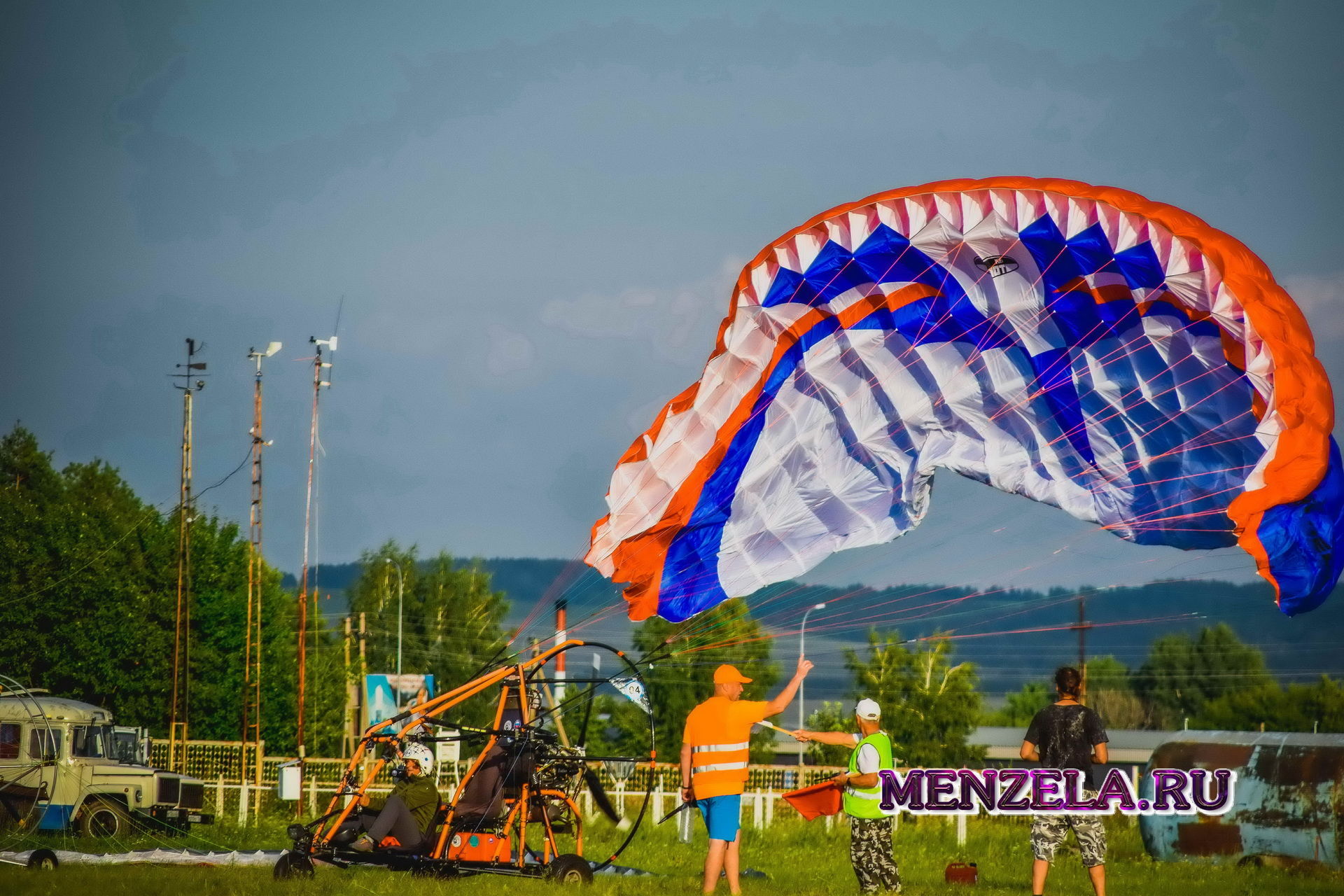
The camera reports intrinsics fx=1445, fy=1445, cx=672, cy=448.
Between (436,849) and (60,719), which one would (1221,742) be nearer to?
(436,849)

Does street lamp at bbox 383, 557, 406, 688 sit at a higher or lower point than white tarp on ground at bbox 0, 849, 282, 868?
higher

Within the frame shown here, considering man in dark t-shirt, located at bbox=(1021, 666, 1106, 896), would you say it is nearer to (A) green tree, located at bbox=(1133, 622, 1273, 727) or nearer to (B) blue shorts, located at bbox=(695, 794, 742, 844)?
(B) blue shorts, located at bbox=(695, 794, 742, 844)

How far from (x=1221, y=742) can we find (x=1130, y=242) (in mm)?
6811

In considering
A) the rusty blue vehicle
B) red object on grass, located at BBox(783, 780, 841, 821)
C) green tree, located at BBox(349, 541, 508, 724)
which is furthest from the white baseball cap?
green tree, located at BBox(349, 541, 508, 724)

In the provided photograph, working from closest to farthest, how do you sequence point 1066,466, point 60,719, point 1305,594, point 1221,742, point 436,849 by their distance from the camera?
1. point 1305,594
2. point 436,849
3. point 1066,466
4. point 1221,742
5. point 60,719

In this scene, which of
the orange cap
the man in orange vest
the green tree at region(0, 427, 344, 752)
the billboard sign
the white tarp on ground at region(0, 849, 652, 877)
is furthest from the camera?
the billboard sign

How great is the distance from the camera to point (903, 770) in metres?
10.1

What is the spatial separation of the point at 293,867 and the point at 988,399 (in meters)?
6.58

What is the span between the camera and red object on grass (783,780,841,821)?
10.3 meters

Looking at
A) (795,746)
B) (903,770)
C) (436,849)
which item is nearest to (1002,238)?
(903,770)

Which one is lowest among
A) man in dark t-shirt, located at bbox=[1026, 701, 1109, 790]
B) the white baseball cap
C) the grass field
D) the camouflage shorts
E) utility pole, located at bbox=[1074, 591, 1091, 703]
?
the grass field

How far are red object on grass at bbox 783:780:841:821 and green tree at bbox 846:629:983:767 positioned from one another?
4148 cm

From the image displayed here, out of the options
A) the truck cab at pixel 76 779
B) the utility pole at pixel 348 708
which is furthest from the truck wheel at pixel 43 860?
the utility pole at pixel 348 708

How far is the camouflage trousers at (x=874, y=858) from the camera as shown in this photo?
9.77 metres
